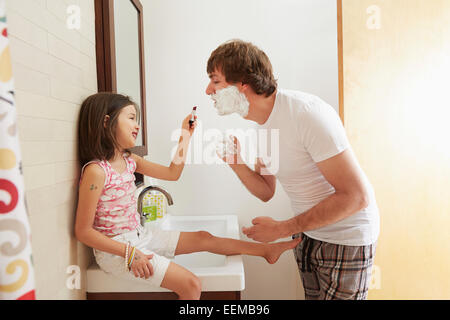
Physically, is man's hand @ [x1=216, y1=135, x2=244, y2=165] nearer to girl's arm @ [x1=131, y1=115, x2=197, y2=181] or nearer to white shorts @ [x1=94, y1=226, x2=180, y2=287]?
girl's arm @ [x1=131, y1=115, x2=197, y2=181]

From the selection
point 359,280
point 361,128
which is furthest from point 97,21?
point 359,280

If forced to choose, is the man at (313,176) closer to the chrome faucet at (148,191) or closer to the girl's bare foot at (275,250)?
the girl's bare foot at (275,250)

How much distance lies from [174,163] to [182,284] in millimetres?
441

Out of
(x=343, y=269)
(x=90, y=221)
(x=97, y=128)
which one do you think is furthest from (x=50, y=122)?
(x=343, y=269)

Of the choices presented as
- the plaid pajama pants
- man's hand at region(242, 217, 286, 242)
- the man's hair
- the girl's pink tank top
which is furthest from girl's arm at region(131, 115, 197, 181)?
the plaid pajama pants

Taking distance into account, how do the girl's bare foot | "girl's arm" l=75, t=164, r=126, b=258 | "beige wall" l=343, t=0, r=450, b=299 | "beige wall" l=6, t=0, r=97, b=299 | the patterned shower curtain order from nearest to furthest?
the patterned shower curtain → "beige wall" l=6, t=0, r=97, b=299 → "girl's arm" l=75, t=164, r=126, b=258 → the girl's bare foot → "beige wall" l=343, t=0, r=450, b=299

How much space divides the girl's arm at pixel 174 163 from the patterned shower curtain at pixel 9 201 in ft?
2.16

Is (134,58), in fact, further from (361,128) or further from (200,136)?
(361,128)

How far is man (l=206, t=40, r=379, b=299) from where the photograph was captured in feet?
2.91

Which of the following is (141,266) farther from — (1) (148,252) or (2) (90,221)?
(2) (90,221)

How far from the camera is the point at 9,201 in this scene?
1.47 feet

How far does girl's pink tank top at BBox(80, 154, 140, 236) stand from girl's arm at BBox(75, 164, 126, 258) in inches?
1.8

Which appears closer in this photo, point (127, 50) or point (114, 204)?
point (114, 204)

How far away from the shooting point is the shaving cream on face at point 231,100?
1033mm
